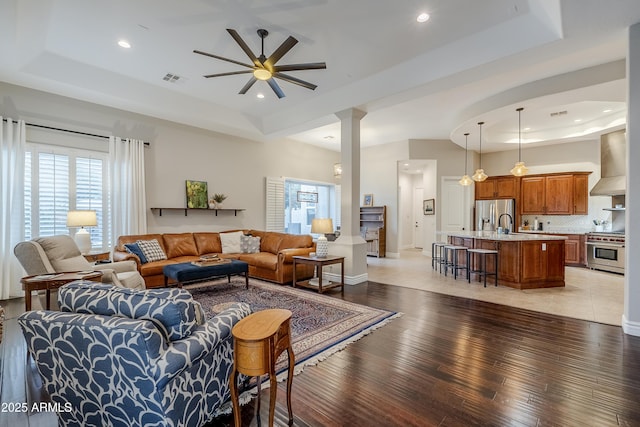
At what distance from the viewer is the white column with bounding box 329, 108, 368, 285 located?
527 centimetres

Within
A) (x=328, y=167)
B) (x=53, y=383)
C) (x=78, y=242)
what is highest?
(x=328, y=167)

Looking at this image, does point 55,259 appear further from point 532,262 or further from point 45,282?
point 532,262

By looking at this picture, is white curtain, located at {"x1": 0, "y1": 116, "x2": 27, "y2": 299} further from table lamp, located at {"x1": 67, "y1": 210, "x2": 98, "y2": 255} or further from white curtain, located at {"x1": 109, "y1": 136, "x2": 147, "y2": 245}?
white curtain, located at {"x1": 109, "y1": 136, "x2": 147, "y2": 245}

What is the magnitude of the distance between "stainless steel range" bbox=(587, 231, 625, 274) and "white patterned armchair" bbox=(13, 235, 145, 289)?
893 centimetres

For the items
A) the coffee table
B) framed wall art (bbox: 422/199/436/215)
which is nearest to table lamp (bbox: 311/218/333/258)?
the coffee table

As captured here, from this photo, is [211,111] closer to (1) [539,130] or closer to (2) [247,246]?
(2) [247,246]

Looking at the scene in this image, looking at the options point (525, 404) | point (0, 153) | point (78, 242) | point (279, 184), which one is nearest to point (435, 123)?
point (279, 184)

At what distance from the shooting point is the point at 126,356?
134cm

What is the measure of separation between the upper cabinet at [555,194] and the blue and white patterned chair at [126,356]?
912cm

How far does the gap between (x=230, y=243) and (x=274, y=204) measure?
1.99 m

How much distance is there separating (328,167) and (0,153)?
288 inches

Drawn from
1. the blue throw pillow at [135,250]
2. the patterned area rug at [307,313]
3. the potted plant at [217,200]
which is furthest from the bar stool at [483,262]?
the blue throw pillow at [135,250]

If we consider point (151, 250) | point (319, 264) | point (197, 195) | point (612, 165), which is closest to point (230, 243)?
point (197, 195)

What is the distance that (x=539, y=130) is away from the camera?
24.6 feet
